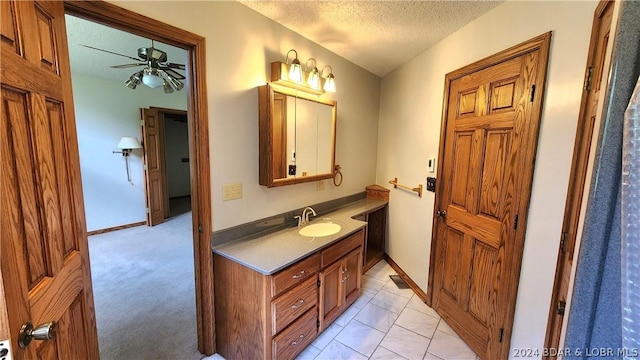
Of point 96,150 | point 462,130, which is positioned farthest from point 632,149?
point 96,150

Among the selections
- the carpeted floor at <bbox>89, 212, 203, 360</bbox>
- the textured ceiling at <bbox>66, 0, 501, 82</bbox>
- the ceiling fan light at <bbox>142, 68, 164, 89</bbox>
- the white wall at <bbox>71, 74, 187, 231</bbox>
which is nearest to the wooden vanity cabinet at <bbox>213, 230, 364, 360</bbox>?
the carpeted floor at <bbox>89, 212, 203, 360</bbox>

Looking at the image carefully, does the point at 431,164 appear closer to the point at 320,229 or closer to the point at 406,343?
the point at 320,229

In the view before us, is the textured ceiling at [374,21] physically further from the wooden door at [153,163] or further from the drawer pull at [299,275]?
the wooden door at [153,163]

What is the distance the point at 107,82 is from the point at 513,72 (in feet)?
16.8

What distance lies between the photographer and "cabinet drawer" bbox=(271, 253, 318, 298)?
4.84 feet

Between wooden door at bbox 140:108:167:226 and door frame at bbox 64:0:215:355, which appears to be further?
wooden door at bbox 140:108:167:226

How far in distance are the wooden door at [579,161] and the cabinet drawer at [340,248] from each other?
1.24 meters

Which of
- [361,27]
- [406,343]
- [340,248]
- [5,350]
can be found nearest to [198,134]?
[5,350]

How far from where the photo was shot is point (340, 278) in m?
2.04

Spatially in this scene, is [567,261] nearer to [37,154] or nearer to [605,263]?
[605,263]

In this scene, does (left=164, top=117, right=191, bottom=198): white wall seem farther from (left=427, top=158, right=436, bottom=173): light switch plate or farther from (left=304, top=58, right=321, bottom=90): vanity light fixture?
(left=427, top=158, right=436, bottom=173): light switch plate

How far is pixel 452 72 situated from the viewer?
1.99 metres

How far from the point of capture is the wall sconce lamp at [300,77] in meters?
1.86

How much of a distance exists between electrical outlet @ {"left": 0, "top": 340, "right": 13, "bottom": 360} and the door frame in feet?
3.33
